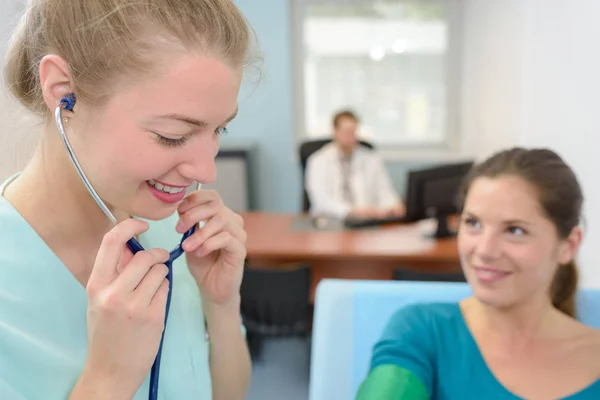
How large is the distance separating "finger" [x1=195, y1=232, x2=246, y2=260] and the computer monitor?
1.92m

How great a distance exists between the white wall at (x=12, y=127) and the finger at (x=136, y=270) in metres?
0.24

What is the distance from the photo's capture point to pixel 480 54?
4.04m

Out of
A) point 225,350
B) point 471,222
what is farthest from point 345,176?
point 225,350

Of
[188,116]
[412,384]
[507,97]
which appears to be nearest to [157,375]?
[188,116]

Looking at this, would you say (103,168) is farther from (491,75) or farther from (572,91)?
(491,75)

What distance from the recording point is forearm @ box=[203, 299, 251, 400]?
90cm

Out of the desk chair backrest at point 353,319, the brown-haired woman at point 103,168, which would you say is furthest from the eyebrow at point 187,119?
the desk chair backrest at point 353,319

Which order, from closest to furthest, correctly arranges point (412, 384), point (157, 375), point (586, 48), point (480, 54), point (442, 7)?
point (157, 375) → point (412, 384) → point (586, 48) → point (480, 54) → point (442, 7)

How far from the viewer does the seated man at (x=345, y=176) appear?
12.0ft

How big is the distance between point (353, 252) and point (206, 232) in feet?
5.80

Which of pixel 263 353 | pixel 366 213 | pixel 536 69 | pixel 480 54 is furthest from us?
pixel 480 54

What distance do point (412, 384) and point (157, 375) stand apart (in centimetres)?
53

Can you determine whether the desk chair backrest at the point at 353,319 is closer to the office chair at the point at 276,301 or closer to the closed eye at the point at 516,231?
the closed eye at the point at 516,231

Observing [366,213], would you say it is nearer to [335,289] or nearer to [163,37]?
[335,289]
